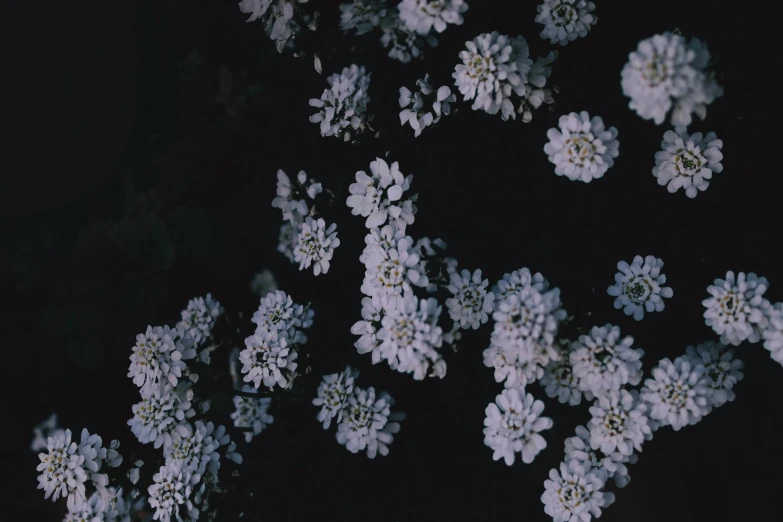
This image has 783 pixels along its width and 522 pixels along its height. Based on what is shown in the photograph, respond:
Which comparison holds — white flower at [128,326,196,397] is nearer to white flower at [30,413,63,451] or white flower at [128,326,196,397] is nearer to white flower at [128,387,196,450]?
white flower at [128,387,196,450]

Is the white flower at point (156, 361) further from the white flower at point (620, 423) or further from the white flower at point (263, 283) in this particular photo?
the white flower at point (620, 423)

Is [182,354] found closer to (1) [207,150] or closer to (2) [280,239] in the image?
(2) [280,239]

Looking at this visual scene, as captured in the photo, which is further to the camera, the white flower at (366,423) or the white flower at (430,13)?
the white flower at (366,423)

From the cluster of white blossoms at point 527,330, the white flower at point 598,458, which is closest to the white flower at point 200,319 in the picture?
the cluster of white blossoms at point 527,330

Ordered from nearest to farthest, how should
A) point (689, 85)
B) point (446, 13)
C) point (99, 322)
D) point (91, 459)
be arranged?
point (689, 85) → point (446, 13) → point (91, 459) → point (99, 322)

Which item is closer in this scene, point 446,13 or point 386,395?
point 446,13

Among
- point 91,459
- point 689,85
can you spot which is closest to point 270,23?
point 689,85

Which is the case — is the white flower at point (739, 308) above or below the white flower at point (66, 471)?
above

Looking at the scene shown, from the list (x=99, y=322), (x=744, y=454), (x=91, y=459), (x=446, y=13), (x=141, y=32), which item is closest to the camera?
(x=446, y=13)
